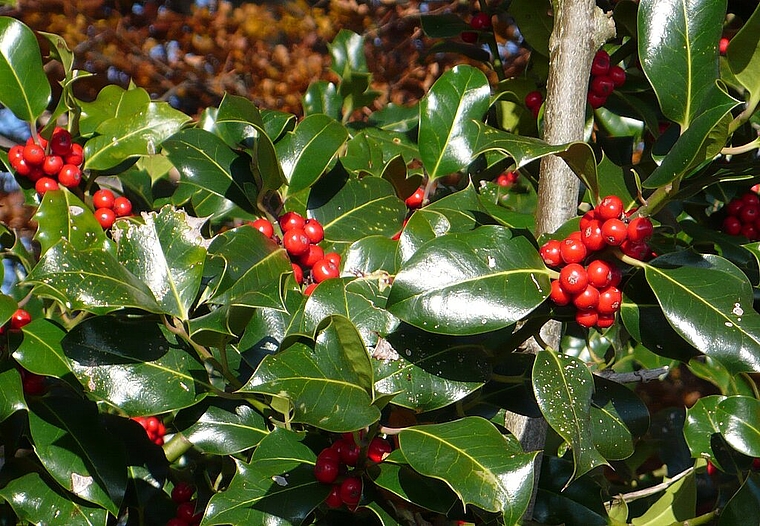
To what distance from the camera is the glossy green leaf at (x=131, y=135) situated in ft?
4.00

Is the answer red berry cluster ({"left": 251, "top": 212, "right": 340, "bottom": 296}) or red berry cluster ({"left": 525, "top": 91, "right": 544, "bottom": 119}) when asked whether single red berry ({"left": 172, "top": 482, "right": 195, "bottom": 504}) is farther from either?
red berry cluster ({"left": 525, "top": 91, "right": 544, "bottom": 119})

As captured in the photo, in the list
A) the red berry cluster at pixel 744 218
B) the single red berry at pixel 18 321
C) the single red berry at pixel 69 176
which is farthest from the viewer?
the red berry cluster at pixel 744 218

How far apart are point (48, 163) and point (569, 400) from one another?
2.72ft

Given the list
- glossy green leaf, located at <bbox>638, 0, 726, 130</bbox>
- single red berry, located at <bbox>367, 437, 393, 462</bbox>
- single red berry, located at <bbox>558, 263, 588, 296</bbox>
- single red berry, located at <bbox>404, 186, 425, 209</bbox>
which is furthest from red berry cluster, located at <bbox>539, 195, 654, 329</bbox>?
single red berry, located at <bbox>404, 186, 425, 209</bbox>

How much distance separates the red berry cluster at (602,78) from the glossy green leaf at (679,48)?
0.32 m

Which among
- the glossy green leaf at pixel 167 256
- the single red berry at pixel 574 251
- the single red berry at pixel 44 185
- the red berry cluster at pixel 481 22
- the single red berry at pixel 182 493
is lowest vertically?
the single red berry at pixel 182 493

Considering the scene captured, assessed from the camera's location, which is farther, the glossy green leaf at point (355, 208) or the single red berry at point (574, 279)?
the glossy green leaf at point (355, 208)

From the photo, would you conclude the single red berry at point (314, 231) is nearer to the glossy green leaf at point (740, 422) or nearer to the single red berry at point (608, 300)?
the single red berry at point (608, 300)

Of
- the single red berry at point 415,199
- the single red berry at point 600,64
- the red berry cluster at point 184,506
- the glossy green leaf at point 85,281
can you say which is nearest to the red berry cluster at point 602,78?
the single red berry at point 600,64

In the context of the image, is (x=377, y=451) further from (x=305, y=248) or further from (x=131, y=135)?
(x=131, y=135)

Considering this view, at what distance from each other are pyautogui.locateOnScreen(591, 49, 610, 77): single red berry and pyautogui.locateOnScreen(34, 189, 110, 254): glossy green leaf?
75cm

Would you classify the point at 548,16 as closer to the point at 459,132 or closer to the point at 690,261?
the point at 459,132

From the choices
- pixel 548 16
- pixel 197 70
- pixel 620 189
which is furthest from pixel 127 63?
pixel 620 189

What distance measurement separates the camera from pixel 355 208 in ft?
3.76
